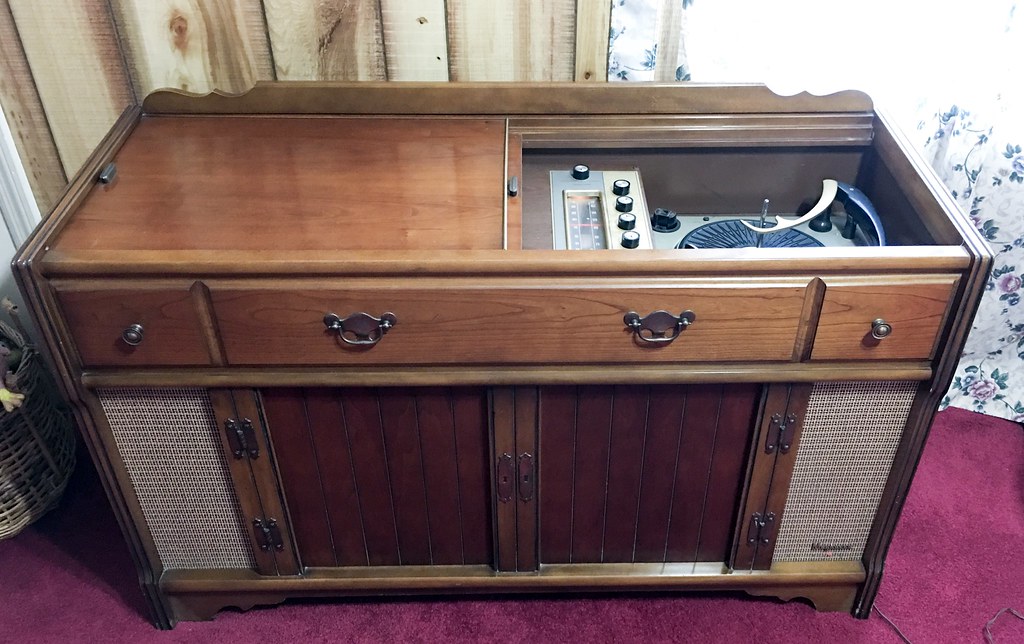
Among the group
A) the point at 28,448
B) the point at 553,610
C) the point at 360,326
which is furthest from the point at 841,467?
the point at 28,448

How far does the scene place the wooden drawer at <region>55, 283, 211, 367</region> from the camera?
1171mm

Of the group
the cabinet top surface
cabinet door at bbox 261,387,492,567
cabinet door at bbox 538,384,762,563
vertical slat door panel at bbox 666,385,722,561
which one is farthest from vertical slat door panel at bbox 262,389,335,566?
vertical slat door panel at bbox 666,385,722,561

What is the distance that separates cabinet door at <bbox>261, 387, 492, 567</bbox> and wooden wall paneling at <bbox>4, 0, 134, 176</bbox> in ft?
2.27

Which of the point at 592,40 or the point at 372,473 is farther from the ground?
the point at 592,40

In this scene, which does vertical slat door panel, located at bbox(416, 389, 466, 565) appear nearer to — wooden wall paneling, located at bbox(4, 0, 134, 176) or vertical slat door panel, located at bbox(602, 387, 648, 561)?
vertical slat door panel, located at bbox(602, 387, 648, 561)

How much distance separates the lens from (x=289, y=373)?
126 cm

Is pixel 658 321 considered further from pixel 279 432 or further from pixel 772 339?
pixel 279 432

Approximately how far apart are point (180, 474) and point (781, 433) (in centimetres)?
93

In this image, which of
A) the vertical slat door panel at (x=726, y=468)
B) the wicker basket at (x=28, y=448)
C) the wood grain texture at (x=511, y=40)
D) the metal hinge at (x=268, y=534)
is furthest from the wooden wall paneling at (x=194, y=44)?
the vertical slat door panel at (x=726, y=468)

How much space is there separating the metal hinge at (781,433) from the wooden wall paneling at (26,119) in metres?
1.31

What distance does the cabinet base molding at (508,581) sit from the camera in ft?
4.95

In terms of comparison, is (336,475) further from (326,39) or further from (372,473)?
(326,39)

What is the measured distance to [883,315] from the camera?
3.93 feet

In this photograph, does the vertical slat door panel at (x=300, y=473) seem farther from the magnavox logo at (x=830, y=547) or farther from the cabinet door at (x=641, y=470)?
the magnavox logo at (x=830, y=547)
